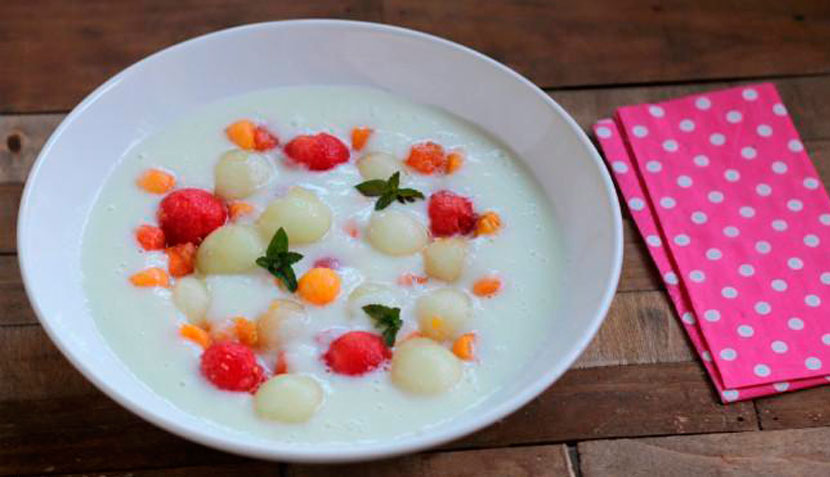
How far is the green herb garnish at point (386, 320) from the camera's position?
143 cm

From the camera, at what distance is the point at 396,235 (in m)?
1.54

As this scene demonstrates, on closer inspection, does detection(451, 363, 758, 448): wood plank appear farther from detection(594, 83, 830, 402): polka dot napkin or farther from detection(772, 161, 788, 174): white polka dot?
detection(772, 161, 788, 174): white polka dot

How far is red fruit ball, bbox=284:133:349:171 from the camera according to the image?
1.65m

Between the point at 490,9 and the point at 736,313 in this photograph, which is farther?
the point at 490,9

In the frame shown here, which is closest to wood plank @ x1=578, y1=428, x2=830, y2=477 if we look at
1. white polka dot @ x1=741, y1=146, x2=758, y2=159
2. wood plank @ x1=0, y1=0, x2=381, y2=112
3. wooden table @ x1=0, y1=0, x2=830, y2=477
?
wooden table @ x1=0, y1=0, x2=830, y2=477

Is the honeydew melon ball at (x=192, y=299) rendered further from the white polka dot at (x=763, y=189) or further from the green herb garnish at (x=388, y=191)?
the white polka dot at (x=763, y=189)

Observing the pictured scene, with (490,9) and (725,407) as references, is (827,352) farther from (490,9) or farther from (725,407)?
(490,9)

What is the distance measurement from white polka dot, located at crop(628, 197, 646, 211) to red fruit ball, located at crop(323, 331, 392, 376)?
1.97 ft

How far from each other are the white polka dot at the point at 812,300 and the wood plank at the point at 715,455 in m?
0.22

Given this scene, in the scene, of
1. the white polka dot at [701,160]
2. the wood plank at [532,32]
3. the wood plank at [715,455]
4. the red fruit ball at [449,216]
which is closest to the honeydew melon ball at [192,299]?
the red fruit ball at [449,216]

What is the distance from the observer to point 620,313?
1.69 metres

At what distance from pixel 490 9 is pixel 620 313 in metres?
0.74

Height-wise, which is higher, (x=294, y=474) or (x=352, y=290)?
(x=352, y=290)

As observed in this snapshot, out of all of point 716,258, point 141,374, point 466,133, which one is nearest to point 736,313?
point 716,258
